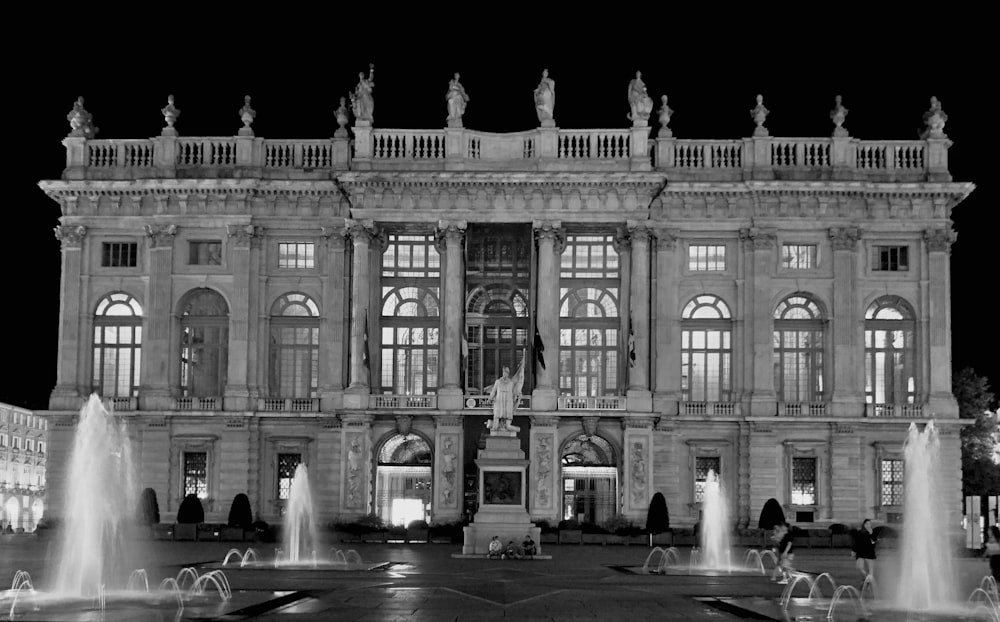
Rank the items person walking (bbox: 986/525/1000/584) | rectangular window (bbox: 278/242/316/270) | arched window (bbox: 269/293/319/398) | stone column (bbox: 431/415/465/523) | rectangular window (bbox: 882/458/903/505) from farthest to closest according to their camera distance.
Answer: rectangular window (bbox: 278/242/316/270) → arched window (bbox: 269/293/319/398) → rectangular window (bbox: 882/458/903/505) → stone column (bbox: 431/415/465/523) → person walking (bbox: 986/525/1000/584)

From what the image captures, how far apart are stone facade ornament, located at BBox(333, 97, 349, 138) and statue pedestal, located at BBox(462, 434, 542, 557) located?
2339cm

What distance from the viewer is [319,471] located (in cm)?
6438

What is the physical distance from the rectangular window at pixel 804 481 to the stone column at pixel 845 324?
8.49ft

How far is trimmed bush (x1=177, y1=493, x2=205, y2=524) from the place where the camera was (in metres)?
60.8

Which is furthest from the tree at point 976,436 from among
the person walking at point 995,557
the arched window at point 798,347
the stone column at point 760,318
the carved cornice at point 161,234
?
the person walking at point 995,557

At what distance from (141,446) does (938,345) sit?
114 feet

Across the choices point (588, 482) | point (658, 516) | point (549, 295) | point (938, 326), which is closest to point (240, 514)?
point (588, 482)

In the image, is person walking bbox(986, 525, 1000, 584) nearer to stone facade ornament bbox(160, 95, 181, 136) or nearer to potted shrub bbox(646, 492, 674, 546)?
potted shrub bbox(646, 492, 674, 546)

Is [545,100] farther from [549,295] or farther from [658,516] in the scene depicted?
[658,516]

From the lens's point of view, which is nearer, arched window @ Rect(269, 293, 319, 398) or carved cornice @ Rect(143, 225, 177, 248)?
carved cornice @ Rect(143, 225, 177, 248)

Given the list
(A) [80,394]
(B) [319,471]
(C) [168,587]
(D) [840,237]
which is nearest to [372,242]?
(B) [319,471]

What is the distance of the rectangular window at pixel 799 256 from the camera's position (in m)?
65.9

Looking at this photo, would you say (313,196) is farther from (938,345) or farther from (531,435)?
(938,345)

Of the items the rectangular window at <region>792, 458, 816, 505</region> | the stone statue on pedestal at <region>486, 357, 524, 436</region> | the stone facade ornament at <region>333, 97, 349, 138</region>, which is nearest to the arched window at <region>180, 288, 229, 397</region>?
the stone facade ornament at <region>333, 97, 349, 138</region>
